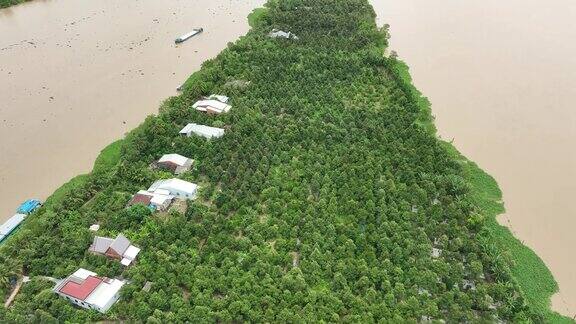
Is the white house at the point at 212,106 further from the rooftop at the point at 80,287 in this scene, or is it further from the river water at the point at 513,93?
the river water at the point at 513,93

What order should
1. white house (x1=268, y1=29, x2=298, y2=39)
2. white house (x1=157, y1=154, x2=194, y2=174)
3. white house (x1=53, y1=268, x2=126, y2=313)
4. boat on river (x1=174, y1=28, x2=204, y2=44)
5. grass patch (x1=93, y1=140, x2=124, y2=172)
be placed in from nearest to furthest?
white house (x1=53, y1=268, x2=126, y2=313) < white house (x1=157, y1=154, x2=194, y2=174) < grass patch (x1=93, y1=140, x2=124, y2=172) < white house (x1=268, y1=29, x2=298, y2=39) < boat on river (x1=174, y1=28, x2=204, y2=44)

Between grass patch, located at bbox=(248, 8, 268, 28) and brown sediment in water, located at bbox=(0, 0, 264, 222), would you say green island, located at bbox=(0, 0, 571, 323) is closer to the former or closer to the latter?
brown sediment in water, located at bbox=(0, 0, 264, 222)

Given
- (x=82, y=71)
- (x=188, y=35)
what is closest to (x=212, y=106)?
(x=82, y=71)

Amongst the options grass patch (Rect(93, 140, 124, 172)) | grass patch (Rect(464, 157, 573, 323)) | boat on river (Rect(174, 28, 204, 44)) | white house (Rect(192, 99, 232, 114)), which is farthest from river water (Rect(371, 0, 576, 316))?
grass patch (Rect(93, 140, 124, 172))

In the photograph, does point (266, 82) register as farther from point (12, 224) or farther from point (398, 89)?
point (12, 224)

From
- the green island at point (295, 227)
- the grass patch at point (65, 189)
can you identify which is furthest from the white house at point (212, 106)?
the grass patch at point (65, 189)

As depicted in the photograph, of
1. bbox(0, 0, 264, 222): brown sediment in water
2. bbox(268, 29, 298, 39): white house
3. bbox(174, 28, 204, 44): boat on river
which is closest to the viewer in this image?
bbox(0, 0, 264, 222): brown sediment in water
